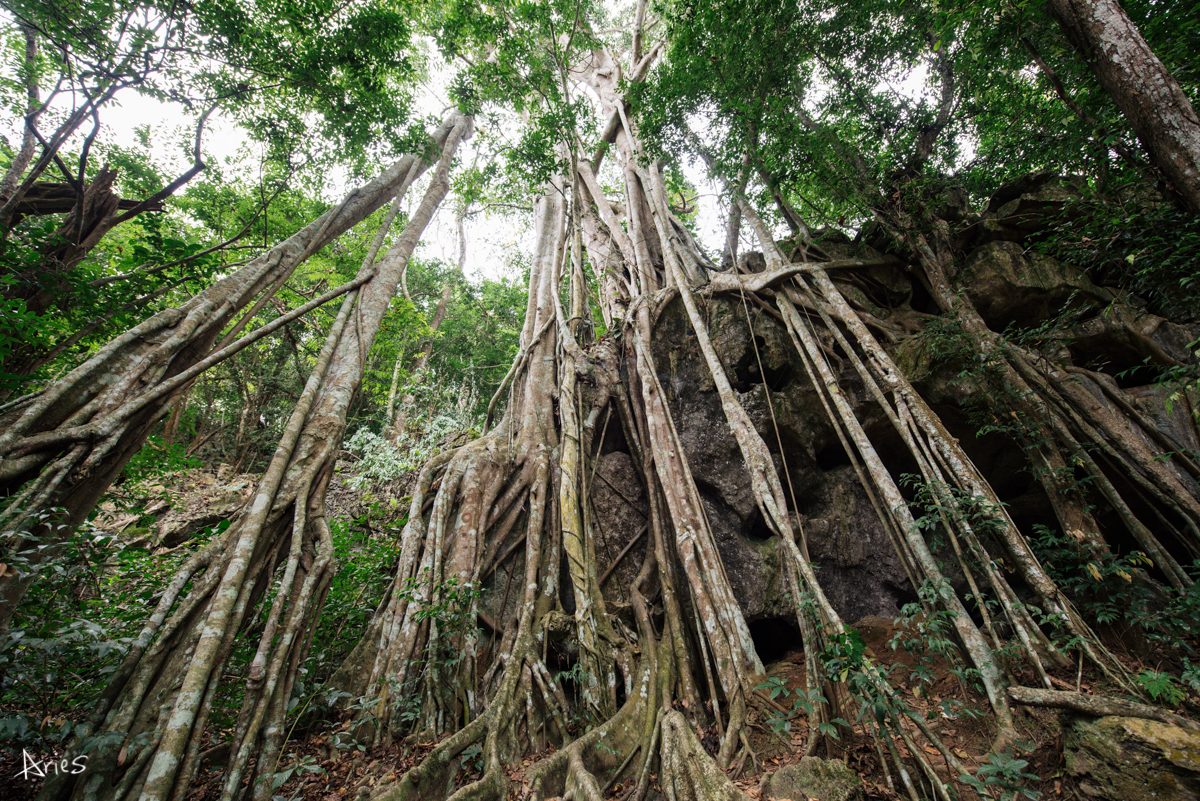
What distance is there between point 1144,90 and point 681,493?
3672 mm

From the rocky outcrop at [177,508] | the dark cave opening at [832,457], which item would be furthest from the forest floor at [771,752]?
the rocky outcrop at [177,508]

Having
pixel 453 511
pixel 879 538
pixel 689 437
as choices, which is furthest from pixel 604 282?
pixel 879 538

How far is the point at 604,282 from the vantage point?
707 cm

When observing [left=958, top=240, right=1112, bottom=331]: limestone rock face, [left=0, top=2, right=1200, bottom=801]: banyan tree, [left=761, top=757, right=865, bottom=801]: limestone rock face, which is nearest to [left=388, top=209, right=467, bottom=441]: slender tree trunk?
[left=0, top=2, right=1200, bottom=801]: banyan tree

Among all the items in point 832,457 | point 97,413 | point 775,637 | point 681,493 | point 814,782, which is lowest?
point 814,782

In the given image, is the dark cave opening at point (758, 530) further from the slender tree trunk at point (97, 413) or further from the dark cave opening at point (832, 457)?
the slender tree trunk at point (97, 413)

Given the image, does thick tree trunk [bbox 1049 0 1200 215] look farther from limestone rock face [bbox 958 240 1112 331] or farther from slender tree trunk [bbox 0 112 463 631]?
slender tree trunk [bbox 0 112 463 631]

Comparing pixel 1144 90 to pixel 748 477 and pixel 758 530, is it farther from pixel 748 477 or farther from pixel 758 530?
pixel 758 530

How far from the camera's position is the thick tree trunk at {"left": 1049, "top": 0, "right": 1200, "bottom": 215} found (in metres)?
2.38

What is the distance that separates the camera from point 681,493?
374 centimetres

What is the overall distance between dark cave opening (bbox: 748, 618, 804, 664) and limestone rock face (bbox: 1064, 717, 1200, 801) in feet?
8.13

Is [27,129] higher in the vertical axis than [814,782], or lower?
higher

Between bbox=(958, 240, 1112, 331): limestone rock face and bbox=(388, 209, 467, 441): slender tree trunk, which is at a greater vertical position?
bbox=(388, 209, 467, 441): slender tree trunk

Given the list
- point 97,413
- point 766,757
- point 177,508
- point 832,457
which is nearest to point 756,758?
point 766,757
